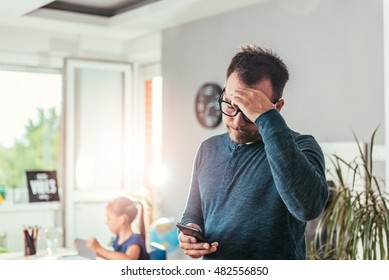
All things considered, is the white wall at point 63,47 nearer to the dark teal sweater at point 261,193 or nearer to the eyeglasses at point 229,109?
the eyeglasses at point 229,109

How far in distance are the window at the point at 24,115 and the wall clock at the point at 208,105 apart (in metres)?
0.84

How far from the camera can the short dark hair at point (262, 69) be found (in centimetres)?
304

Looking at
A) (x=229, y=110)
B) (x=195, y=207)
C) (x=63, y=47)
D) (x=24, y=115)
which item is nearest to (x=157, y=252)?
(x=195, y=207)

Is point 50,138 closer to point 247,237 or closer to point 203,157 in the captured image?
point 203,157

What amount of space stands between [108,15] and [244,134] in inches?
54.6

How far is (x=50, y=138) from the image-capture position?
4438mm

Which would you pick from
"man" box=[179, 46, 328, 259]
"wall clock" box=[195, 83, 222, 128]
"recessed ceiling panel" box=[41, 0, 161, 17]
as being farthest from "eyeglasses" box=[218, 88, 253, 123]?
"recessed ceiling panel" box=[41, 0, 161, 17]

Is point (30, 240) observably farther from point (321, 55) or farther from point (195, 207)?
point (321, 55)

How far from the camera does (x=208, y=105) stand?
12.3 ft

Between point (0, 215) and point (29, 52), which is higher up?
point (29, 52)

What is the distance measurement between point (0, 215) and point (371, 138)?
200 cm
